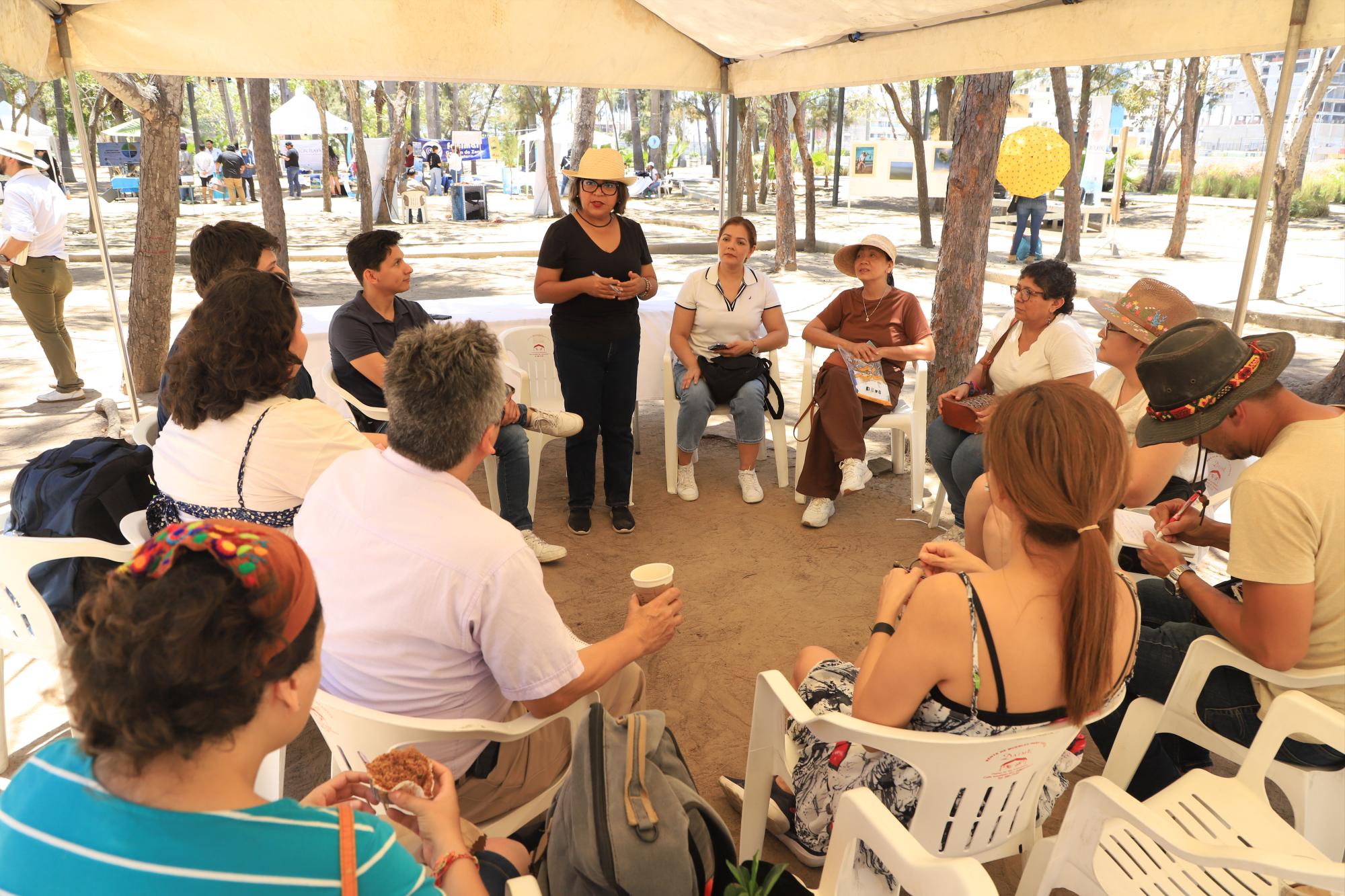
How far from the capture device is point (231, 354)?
2176mm

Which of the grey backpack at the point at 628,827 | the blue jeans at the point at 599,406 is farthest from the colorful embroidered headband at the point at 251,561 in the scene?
the blue jeans at the point at 599,406

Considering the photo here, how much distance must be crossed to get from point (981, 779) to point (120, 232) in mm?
20037

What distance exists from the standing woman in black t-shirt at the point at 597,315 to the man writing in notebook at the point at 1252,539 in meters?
2.45

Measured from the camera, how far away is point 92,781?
0.91 metres

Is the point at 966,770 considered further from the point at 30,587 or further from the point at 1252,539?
the point at 30,587

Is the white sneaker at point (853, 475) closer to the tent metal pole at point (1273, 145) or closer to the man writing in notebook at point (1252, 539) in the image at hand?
the tent metal pole at point (1273, 145)

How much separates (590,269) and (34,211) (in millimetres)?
4335

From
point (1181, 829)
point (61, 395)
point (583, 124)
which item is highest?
point (583, 124)

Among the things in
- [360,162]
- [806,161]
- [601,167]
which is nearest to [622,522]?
[601,167]

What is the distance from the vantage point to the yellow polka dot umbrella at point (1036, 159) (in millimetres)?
10562

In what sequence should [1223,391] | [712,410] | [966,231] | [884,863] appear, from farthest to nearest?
[966,231]
[712,410]
[1223,391]
[884,863]

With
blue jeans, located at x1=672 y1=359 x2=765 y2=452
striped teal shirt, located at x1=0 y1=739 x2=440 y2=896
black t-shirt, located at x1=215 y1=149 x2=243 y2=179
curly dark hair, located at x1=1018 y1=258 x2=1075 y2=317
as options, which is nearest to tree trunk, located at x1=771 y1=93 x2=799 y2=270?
blue jeans, located at x1=672 y1=359 x2=765 y2=452

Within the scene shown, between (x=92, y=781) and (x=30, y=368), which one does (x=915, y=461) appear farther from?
(x=30, y=368)

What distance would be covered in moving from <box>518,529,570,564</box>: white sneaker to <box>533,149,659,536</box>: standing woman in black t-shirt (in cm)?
28
